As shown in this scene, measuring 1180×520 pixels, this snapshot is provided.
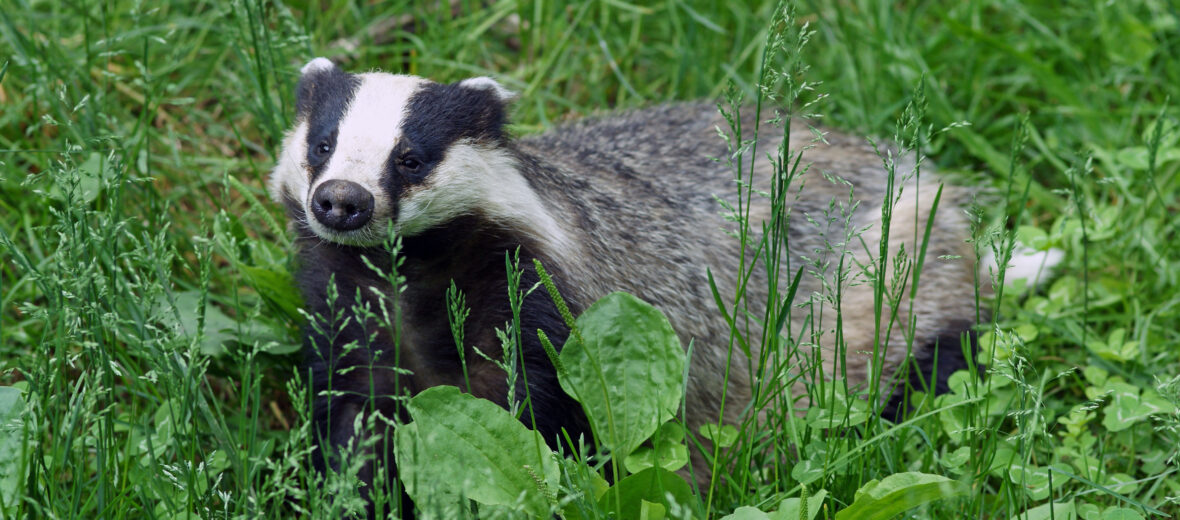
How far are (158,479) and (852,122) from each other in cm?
304

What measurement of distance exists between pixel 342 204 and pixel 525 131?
74.6 inches

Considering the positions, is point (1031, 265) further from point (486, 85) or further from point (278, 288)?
point (278, 288)

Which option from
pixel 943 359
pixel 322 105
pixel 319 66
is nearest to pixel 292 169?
pixel 322 105

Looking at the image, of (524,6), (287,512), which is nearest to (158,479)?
(287,512)

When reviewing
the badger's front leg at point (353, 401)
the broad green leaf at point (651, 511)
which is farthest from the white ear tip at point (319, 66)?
the broad green leaf at point (651, 511)

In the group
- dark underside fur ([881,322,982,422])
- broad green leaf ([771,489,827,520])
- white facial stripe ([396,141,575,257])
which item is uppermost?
white facial stripe ([396,141,575,257])

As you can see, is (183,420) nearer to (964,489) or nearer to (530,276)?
(530,276)

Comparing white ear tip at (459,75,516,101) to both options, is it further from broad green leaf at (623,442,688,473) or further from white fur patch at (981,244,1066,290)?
white fur patch at (981,244,1066,290)

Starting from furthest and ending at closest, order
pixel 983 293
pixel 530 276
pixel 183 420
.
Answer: pixel 983 293
pixel 530 276
pixel 183 420

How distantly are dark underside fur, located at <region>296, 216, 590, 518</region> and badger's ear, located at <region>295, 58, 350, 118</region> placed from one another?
0.33 m

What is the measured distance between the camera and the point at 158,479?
88.6 inches

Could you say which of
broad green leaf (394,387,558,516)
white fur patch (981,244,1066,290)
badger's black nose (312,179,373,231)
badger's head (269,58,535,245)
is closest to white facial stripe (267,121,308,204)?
badger's head (269,58,535,245)

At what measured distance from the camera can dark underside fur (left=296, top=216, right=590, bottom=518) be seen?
271cm

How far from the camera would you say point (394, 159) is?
103 inches
